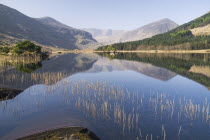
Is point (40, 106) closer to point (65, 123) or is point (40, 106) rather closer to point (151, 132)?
point (65, 123)

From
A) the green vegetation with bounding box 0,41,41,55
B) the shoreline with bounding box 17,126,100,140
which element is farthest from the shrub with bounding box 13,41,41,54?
the shoreline with bounding box 17,126,100,140

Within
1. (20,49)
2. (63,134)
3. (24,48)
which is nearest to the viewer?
(63,134)

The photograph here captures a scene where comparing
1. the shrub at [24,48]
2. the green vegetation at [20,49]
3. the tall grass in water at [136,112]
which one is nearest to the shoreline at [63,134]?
the tall grass in water at [136,112]

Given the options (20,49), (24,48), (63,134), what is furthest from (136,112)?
(24,48)

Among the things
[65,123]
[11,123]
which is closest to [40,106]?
[11,123]

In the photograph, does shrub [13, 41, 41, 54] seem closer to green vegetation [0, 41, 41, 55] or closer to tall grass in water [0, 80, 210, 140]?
green vegetation [0, 41, 41, 55]

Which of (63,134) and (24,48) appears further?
(24,48)

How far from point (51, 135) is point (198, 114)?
2170 centimetres

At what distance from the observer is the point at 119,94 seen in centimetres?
3884

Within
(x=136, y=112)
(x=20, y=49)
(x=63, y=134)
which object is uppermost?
(x=20, y=49)

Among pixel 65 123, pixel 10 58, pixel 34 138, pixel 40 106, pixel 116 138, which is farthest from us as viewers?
pixel 10 58

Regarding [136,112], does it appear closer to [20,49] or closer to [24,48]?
[20,49]

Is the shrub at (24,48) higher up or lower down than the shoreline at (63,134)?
higher up

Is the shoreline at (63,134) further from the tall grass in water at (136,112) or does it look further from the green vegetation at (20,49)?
the green vegetation at (20,49)
